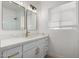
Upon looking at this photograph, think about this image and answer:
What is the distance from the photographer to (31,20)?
296cm

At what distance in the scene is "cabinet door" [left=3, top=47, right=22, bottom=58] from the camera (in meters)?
1.14

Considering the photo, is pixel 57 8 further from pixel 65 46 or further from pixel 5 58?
pixel 5 58

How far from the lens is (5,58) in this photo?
1.13 meters

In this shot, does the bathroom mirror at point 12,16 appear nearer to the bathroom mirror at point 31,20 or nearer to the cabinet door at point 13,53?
the bathroom mirror at point 31,20

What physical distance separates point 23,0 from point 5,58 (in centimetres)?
182

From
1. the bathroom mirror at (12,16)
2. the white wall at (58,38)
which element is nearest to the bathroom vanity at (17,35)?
the bathroom mirror at (12,16)

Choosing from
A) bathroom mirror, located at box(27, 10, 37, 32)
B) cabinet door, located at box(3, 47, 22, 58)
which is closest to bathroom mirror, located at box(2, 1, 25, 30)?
bathroom mirror, located at box(27, 10, 37, 32)

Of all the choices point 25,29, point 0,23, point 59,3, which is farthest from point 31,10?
point 0,23

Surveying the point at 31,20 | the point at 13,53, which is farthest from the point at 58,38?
the point at 13,53

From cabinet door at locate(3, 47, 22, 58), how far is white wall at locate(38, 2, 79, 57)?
5.82 ft

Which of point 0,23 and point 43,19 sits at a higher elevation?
point 43,19

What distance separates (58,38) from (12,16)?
1.66 m

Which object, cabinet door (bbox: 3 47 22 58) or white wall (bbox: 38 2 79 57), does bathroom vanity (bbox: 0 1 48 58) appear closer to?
cabinet door (bbox: 3 47 22 58)

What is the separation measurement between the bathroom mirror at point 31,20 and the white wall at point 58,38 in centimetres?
25
